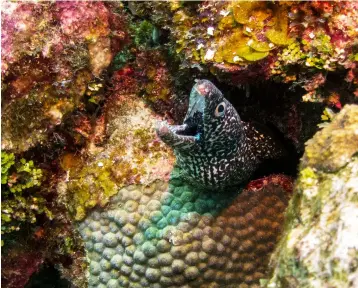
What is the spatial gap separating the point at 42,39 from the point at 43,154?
43.5 inches

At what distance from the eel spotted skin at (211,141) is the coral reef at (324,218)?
3.50 ft

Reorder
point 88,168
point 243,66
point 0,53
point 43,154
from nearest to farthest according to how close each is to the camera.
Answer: point 0,53 < point 243,66 < point 43,154 < point 88,168

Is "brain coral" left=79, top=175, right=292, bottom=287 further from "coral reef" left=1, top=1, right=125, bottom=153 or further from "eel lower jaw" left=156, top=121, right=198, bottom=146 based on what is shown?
"coral reef" left=1, top=1, right=125, bottom=153

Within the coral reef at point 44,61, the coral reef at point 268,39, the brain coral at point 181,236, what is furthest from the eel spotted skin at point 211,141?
the coral reef at point 44,61

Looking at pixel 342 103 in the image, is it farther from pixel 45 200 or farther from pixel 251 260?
pixel 45 200

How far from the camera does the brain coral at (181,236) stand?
11.7 feet

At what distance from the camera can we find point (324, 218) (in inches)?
79.6

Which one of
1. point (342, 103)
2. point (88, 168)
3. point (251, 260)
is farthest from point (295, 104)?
point (88, 168)

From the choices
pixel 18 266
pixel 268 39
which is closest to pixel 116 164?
pixel 18 266

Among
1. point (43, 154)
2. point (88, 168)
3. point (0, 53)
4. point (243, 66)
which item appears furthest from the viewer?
point (88, 168)

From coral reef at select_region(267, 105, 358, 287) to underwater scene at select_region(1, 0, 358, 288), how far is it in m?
0.27

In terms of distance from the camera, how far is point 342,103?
10.7 ft

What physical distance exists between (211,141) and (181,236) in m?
0.98

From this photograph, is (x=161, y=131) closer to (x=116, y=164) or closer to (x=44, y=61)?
(x=116, y=164)
